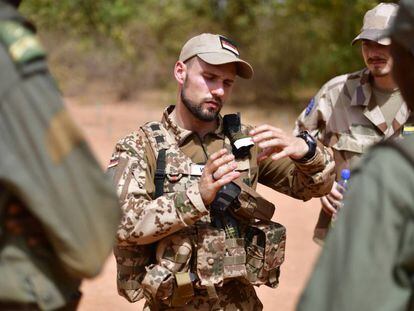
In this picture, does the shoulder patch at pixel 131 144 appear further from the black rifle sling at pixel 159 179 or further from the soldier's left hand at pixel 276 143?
the soldier's left hand at pixel 276 143

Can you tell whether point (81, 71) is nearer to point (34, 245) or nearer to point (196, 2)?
point (196, 2)

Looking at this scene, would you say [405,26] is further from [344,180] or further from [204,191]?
[344,180]

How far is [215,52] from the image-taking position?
368 centimetres

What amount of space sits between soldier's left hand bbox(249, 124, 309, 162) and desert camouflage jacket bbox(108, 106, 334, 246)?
9cm

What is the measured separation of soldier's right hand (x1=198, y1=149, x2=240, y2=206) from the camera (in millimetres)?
3188

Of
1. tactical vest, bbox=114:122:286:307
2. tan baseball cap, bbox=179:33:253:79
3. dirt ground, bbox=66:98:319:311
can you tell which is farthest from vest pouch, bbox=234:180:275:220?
dirt ground, bbox=66:98:319:311

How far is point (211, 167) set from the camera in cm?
321

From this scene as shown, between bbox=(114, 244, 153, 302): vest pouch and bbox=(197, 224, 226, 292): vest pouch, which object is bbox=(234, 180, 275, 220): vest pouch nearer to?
bbox=(197, 224, 226, 292): vest pouch

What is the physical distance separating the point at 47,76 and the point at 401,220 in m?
1.04

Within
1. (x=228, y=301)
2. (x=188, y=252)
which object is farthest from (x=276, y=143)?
(x=228, y=301)

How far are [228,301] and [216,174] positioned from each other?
2.64ft

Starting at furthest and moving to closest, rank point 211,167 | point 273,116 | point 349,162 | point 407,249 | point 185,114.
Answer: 1. point 273,116
2. point 349,162
3. point 185,114
4. point 211,167
5. point 407,249

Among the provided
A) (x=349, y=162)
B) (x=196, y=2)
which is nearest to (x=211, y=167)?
(x=349, y=162)

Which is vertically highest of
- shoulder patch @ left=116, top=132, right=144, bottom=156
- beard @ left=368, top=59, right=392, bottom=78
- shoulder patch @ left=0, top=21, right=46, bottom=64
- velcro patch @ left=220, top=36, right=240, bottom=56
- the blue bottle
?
shoulder patch @ left=0, top=21, right=46, bottom=64
